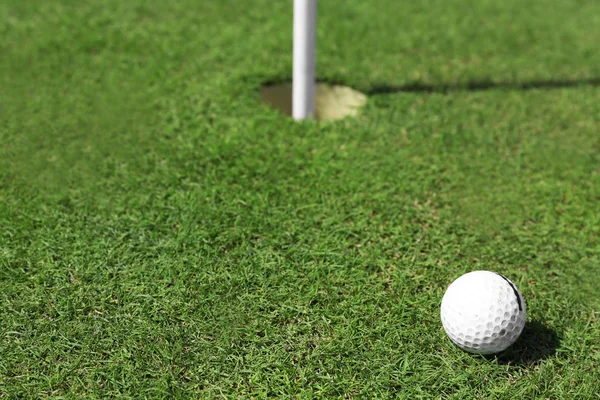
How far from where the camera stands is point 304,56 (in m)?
4.16

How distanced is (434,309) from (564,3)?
4.74 meters

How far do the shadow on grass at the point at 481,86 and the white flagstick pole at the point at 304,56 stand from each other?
2.28 ft

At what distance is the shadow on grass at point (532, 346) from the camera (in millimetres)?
2963

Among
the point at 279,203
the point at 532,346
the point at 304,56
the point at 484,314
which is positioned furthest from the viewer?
the point at 304,56

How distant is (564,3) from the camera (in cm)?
630

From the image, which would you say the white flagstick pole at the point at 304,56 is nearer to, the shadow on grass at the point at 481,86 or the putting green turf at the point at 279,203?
the putting green turf at the point at 279,203

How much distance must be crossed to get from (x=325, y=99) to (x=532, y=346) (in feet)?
8.85

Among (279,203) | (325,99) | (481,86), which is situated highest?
(481,86)

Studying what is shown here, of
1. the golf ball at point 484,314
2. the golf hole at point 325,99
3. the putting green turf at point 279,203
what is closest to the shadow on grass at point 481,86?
the putting green turf at point 279,203

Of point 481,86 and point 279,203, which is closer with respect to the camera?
point 279,203

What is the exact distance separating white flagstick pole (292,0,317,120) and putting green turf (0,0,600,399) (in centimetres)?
17

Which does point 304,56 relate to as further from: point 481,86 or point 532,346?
point 532,346

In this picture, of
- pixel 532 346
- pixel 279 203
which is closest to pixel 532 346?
pixel 532 346

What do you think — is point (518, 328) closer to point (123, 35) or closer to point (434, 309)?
point (434, 309)
